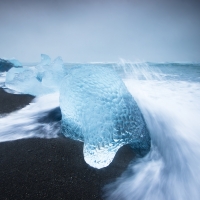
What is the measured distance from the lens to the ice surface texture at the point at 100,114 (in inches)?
56.8

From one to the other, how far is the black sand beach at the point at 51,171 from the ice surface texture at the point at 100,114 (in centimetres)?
13

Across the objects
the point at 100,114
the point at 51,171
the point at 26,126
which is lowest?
the point at 26,126

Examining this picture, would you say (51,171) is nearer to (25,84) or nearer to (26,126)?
(26,126)

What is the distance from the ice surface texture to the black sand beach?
0.42 ft

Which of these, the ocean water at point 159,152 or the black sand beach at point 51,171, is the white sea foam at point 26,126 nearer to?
the ocean water at point 159,152

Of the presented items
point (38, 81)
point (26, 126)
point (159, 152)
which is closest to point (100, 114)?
point (159, 152)

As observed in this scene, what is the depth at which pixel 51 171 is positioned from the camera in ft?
4.58

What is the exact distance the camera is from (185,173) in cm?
155

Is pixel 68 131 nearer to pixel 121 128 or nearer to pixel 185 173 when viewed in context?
pixel 121 128

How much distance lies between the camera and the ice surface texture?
1442 millimetres

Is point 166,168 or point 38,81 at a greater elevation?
point 38,81

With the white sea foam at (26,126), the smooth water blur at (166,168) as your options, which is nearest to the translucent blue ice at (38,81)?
the white sea foam at (26,126)

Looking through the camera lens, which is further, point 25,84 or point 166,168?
point 25,84

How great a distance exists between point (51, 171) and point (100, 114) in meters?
0.74
